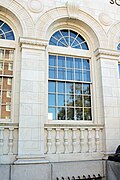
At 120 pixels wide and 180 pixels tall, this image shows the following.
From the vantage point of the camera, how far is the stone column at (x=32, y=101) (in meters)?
5.84

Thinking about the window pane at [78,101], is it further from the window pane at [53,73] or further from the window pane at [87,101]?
the window pane at [53,73]

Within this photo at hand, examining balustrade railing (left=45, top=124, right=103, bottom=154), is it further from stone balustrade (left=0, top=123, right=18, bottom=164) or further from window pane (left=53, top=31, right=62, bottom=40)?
window pane (left=53, top=31, right=62, bottom=40)

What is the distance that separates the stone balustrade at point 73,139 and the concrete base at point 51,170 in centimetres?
37

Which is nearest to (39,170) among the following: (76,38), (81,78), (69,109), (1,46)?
(69,109)

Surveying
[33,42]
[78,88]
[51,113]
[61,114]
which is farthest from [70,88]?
[33,42]

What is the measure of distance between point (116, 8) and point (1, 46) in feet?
17.1

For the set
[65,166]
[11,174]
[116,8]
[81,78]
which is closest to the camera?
[11,174]

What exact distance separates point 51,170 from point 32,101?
87.0 inches

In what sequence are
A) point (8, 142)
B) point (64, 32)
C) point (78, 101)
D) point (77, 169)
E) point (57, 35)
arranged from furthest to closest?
1. point (64, 32)
2. point (57, 35)
3. point (78, 101)
4. point (77, 169)
5. point (8, 142)

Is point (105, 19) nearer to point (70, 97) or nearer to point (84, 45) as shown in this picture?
point (84, 45)

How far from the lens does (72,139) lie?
21.1 ft

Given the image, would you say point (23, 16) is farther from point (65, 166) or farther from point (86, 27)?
point (65, 166)

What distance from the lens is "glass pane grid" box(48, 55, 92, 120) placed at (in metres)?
6.73

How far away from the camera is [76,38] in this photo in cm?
782
